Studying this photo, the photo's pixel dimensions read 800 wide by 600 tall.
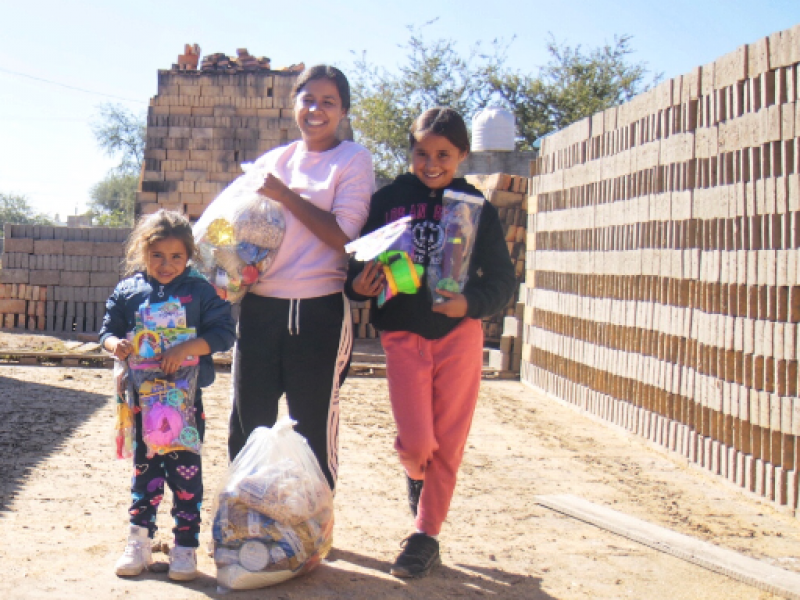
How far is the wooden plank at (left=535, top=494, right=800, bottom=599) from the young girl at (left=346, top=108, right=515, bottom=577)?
109 centimetres

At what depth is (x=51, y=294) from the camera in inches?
599

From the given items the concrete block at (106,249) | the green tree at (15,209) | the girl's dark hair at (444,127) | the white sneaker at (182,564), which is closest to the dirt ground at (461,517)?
the white sneaker at (182,564)

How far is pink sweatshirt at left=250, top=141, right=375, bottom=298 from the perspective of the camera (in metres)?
3.46

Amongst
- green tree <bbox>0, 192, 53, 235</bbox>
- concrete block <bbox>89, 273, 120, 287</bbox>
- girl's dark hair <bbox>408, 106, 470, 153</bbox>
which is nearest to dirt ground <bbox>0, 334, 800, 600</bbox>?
girl's dark hair <bbox>408, 106, 470, 153</bbox>

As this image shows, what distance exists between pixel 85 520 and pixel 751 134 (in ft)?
13.2

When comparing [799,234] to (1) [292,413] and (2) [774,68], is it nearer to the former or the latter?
(2) [774,68]

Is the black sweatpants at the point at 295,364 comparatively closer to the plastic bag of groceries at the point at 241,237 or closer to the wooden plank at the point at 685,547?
the plastic bag of groceries at the point at 241,237

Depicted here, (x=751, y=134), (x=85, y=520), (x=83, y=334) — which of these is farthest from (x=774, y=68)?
(x=83, y=334)

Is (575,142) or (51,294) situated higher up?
(575,142)

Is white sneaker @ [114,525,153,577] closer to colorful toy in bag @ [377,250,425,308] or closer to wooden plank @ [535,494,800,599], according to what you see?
colorful toy in bag @ [377,250,425,308]

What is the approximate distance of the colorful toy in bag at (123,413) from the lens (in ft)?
11.1

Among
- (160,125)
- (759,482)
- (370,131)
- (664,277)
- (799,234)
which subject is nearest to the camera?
(799,234)

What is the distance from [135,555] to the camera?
3.31 metres

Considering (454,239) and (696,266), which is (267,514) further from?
(696,266)
